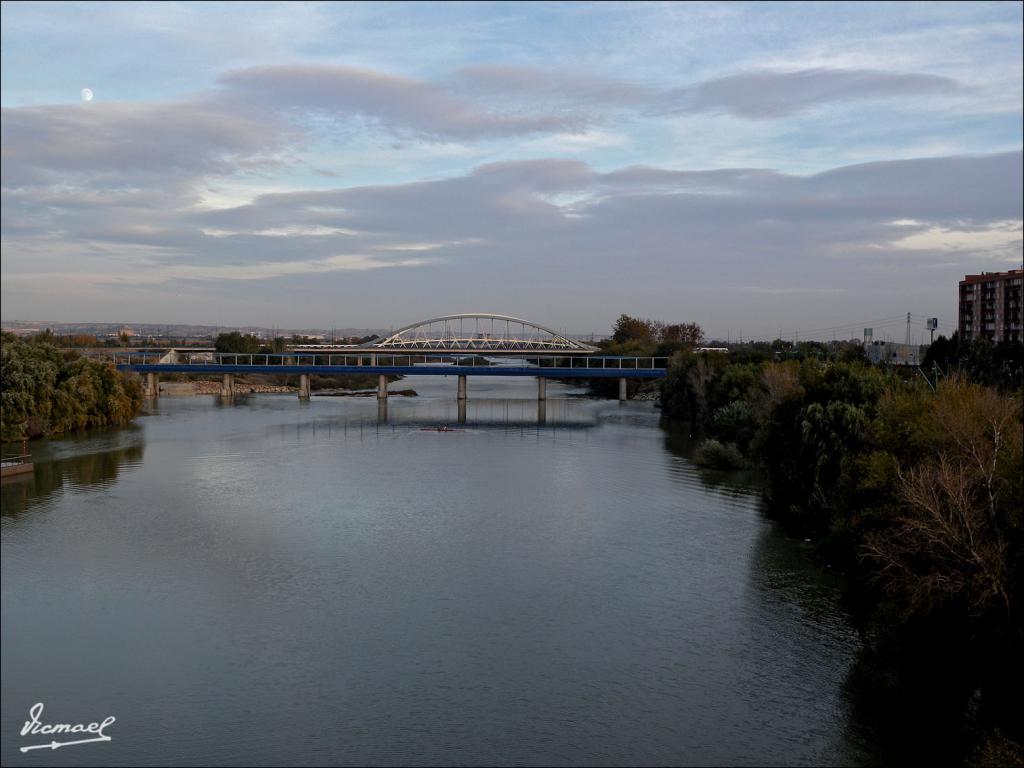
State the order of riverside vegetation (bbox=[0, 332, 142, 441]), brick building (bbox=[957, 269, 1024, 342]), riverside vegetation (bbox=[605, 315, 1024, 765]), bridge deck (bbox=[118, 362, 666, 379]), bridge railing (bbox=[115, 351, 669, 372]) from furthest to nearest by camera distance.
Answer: bridge railing (bbox=[115, 351, 669, 372]) < bridge deck (bbox=[118, 362, 666, 379]) < brick building (bbox=[957, 269, 1024, 342]) < riverside vegetation (bbox=[0, 332, 142, 441]) < riverside vegetation (bbox=[605, 315, 1024, 765])

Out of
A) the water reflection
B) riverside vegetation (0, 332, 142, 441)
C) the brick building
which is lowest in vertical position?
the water reflection

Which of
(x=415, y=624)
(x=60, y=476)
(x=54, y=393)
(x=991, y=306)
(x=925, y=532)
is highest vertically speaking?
(x=991, y=306)

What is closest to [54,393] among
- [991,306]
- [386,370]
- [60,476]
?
[60,476]

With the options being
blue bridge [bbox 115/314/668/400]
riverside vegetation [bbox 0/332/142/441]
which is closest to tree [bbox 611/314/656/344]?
blue bridge [bbox 115/314/668/400]

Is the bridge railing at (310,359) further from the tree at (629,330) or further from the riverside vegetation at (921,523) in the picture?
the riverside vegetation at (921,523)

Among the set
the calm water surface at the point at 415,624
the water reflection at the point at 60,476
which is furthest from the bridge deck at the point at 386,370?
the calm water surface at the point at 415,624

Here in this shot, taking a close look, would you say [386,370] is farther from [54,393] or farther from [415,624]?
[415,624]

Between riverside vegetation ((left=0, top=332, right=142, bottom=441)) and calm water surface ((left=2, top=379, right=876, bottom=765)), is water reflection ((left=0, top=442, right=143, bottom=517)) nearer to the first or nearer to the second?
calm water surface ((left=2, top=379, right=876, bottom=765))
